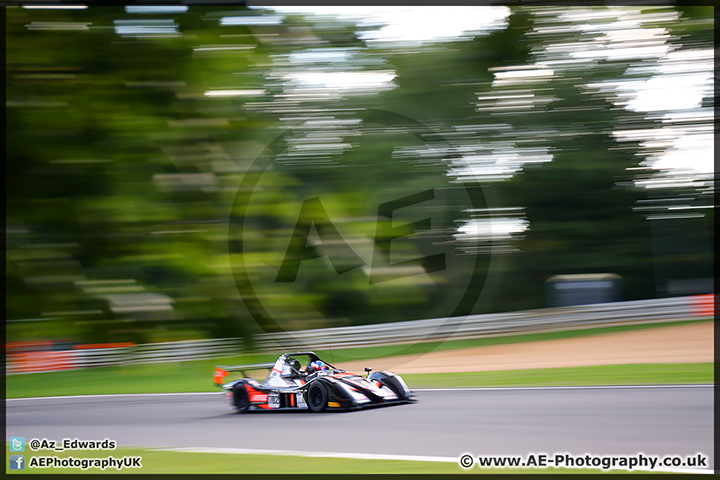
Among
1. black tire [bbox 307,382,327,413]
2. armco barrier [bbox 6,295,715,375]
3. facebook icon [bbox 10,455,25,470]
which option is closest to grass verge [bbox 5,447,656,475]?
facebook icon [bbox 10,455,25,470]

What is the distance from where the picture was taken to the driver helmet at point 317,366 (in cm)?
548

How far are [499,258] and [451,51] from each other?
1.53 m

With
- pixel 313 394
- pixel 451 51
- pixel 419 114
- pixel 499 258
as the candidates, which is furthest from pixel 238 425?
pixel 451 51

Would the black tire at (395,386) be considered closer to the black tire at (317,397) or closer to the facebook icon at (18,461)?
the black tire at (317,397)

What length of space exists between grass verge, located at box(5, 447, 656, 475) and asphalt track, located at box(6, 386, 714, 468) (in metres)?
0.35

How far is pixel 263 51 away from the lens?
2098mm

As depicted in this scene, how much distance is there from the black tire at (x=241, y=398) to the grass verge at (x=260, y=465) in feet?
6.41

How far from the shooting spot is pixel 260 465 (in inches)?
141

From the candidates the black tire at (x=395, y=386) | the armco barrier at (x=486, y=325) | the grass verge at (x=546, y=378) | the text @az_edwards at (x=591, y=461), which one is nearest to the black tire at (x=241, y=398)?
the grass verge at (x=546, y=378)

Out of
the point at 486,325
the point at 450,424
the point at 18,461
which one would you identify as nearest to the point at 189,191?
the point at 18,461

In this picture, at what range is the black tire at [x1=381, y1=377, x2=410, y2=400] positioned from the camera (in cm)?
559

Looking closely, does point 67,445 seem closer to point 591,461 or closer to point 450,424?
point 450,424

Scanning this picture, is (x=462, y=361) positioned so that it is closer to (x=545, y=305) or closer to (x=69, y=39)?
(x=545, y=305)

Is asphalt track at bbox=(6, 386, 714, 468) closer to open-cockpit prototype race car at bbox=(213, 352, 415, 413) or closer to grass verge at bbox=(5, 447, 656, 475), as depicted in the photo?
open-cockpit prototype race car at bbox=(213, 352, 415, 413)
